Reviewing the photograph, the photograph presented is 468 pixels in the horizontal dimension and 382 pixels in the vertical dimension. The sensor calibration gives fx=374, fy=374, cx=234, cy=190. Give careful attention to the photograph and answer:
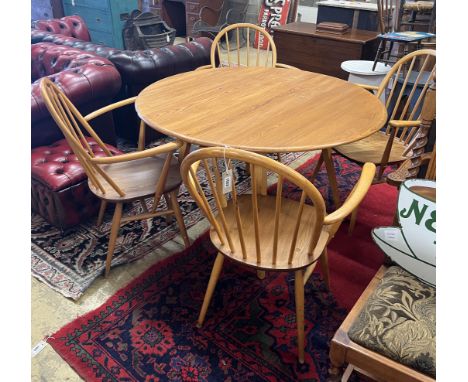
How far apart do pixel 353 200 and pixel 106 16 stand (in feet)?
18.4

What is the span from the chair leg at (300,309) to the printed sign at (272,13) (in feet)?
15.4

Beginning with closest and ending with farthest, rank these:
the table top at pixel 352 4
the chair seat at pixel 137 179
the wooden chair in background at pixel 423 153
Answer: the wooden chair in background at pixel 423 153, the chair seat at pixel 137 179, the table top at pixel 352 4

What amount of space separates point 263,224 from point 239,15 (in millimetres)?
5411

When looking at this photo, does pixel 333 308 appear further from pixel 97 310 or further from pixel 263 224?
pixel 97 310

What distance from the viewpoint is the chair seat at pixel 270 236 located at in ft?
4.29

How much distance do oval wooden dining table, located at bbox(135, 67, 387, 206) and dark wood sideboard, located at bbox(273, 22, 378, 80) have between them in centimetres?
198

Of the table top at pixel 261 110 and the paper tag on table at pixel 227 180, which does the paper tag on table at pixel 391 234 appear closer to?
the table top at pixel 261 110

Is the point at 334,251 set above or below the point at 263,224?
below

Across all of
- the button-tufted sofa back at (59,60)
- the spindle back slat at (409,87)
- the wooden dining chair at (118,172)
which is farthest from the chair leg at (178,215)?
the spindle back slat at (409,87)

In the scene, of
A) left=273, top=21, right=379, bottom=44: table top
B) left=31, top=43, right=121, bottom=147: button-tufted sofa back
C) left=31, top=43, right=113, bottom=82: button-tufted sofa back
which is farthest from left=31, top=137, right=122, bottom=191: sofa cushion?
left=273, top=21, right=379, bottom=44: table top

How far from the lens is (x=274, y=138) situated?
1.42m

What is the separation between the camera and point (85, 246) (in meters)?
2.01

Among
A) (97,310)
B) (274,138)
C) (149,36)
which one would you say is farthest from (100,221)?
(149,36)

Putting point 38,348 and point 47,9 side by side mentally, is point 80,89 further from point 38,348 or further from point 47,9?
point 47,9
